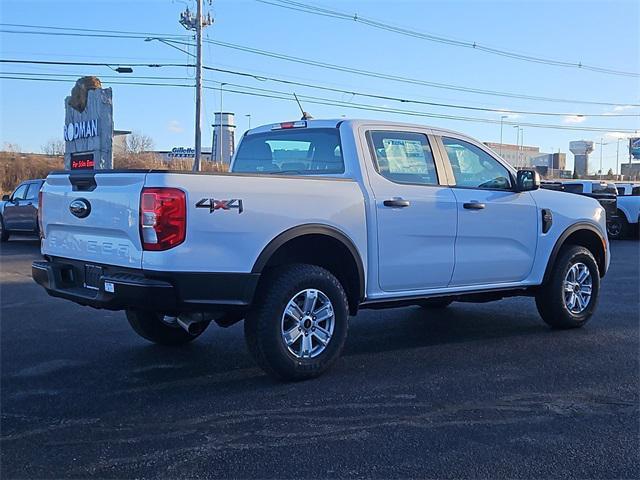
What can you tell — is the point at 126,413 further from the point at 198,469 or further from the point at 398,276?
the point at 398,276

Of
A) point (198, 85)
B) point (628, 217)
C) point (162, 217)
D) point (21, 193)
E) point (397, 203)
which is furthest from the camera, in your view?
point (198, 85)

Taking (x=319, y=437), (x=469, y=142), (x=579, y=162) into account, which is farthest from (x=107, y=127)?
(x=579, y=162)

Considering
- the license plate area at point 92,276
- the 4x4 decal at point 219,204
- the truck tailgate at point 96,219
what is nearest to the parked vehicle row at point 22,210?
the truck tailgate at point 96,219

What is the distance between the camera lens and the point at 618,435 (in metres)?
4.07

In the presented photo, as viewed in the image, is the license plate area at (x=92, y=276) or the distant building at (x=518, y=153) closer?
the license plate area at (x=92, y=276)

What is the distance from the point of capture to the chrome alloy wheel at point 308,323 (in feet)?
16.3

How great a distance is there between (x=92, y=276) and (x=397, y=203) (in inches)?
94.5

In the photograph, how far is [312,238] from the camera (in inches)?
203

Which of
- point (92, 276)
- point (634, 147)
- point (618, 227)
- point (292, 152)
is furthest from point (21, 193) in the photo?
point (634, 147)

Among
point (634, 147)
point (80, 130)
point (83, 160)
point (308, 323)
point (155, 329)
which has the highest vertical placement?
point (634, 147)

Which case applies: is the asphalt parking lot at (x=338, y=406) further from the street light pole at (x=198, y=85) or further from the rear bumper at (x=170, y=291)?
the street light pole at (x=198, y=85)

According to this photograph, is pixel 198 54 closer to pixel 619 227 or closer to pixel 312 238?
pixel 619 227

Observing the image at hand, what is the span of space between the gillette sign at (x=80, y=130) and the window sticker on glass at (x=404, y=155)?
28.1m

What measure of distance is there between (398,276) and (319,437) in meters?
1.92
